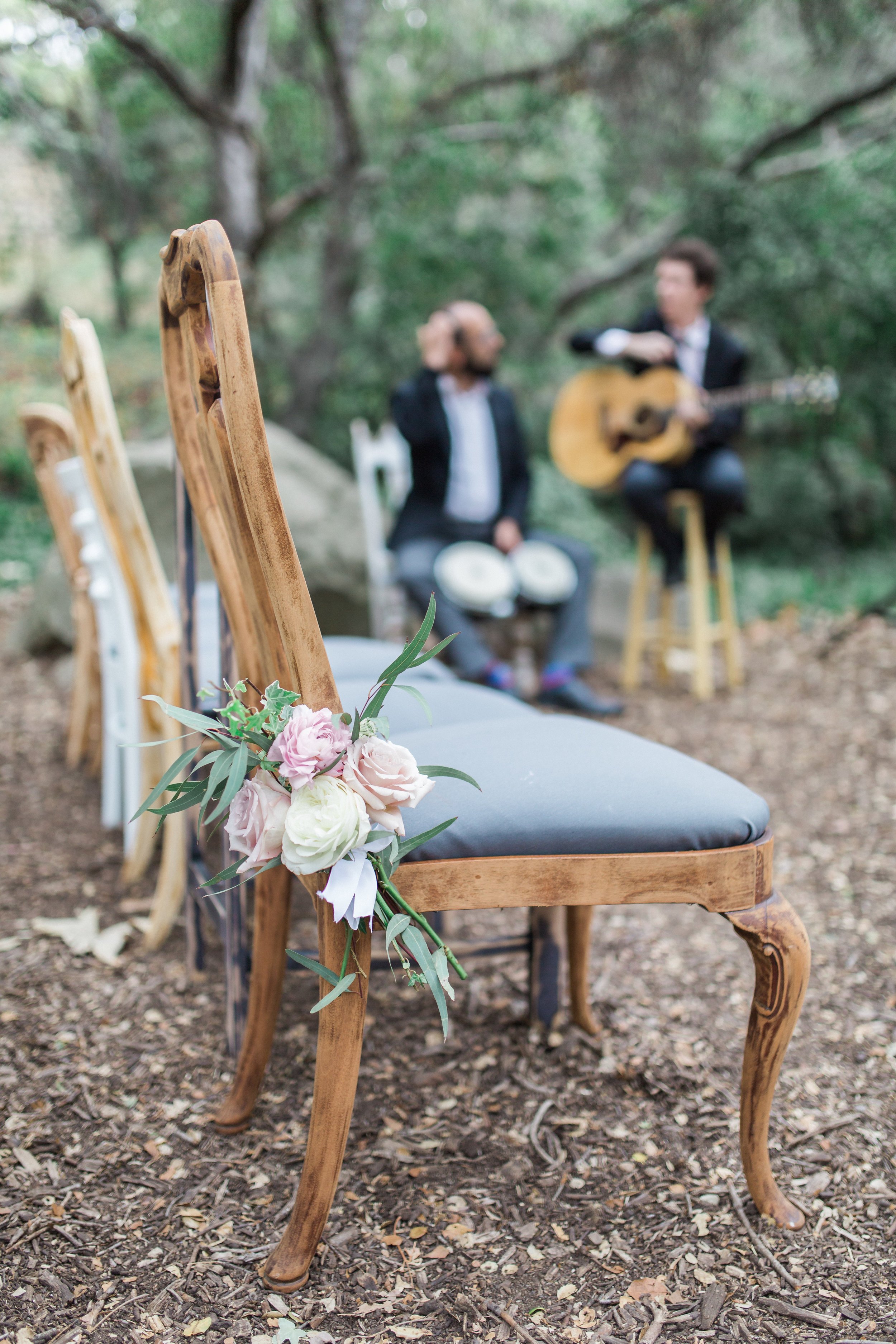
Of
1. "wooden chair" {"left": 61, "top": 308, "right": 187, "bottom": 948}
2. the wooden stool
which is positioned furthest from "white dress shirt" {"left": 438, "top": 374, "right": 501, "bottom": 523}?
"wooden chair" {"left": 61, "top": 308, "right": 187, "bottom": 948}

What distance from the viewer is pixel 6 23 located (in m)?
4.95

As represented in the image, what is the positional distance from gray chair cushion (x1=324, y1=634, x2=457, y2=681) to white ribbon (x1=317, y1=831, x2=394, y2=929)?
622 mm

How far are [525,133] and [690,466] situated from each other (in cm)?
359

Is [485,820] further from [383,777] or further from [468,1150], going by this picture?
[468,1150]

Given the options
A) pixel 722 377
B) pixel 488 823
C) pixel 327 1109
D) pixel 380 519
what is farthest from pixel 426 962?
pixel 380 519

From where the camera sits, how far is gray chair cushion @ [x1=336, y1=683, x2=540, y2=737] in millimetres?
1418

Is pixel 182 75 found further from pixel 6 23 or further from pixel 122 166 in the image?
pixel 122 166

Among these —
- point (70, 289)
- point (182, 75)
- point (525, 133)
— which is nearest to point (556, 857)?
point (182, 75)

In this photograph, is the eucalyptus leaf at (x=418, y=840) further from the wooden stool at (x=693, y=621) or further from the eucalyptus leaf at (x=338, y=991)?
the wooden stool at (x=693, y=621)

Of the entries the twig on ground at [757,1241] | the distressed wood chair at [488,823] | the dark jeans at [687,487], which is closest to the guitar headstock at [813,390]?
the dark jeans at [687,487]

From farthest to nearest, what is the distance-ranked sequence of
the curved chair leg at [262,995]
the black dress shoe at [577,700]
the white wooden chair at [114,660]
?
the black dress shoe at [577,700] → the white wooden chair at [114,660] → the curved chair leg at [262,995]

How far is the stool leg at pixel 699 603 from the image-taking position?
12.5ft

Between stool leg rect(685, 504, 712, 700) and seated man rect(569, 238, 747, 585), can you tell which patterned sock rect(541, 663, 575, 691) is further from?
seated man rect(569, 238, 747, 585)

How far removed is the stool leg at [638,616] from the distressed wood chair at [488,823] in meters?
2.86
